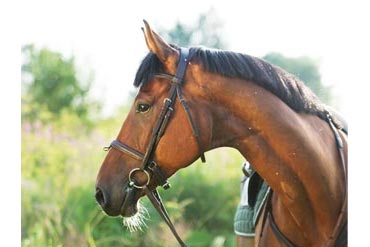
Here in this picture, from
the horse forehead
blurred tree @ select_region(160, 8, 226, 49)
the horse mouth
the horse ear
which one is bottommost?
the horse mouth

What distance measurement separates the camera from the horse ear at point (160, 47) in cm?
150

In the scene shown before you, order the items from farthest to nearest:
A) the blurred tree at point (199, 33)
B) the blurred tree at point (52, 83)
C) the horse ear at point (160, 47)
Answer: the blurred tree at point (52, 83) < the blurred tree at point (199, 33) < the horse ear at point (160, 47)

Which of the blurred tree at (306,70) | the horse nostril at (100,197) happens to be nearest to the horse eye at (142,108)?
the horse nostril at (100,197)

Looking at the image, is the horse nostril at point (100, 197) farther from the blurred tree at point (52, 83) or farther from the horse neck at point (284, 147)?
the blurred tree at point (52, 83)

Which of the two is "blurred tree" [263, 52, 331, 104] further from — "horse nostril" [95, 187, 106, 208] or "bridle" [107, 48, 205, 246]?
"horse nostril" [95, 187, 106, 208]

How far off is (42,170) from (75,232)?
0.43m

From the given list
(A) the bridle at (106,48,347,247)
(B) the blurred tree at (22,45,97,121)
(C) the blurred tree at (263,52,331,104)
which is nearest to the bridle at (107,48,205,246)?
(A) the bridle at (106,48,347,247)

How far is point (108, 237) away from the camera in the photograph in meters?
3.43

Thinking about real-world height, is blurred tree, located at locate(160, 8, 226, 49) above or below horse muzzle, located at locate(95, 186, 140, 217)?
above

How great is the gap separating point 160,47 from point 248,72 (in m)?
0.23

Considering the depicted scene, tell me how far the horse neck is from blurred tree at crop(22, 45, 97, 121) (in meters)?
1.72

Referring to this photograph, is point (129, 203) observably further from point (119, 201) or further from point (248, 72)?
point (248, 72)

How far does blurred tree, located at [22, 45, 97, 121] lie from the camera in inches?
122

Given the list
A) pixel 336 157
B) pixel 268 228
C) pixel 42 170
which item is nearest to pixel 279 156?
pixel 336 157
